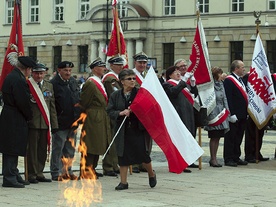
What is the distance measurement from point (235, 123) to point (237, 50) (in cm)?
3268

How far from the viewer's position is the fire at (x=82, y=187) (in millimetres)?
11883

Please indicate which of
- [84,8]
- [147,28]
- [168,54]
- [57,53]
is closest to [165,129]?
[168,54]

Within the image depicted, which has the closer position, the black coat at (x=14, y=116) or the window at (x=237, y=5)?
the black coat at (x=14, y=116)

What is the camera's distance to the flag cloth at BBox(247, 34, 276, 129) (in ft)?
58.9

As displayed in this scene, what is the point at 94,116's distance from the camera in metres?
14.7

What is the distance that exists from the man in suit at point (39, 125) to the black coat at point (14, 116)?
597mm

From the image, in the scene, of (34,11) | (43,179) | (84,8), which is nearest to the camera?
(43,179)

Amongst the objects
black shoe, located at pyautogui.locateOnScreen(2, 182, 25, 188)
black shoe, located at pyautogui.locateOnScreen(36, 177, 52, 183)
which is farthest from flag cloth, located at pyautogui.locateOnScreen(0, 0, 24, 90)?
black shoe, located at pyautogui.locateOnScreen(2, 182, 25, 188)

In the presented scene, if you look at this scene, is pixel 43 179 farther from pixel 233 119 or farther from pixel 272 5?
pixel 272 5

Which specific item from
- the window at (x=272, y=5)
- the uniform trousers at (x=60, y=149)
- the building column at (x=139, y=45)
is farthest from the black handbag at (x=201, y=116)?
the building column at (x=139, y=45)

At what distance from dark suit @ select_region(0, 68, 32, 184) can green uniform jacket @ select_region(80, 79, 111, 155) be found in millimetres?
1553

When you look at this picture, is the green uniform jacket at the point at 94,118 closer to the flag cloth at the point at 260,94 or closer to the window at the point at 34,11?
the flag cloth at the point at 260,94

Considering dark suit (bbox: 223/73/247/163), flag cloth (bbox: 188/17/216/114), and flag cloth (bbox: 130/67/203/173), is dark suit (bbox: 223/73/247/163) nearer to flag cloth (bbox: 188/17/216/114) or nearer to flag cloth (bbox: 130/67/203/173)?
flag cloth (bbox: 188/17/216/114)

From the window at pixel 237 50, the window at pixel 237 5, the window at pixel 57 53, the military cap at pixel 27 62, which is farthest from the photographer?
the window at pixel 57 53
